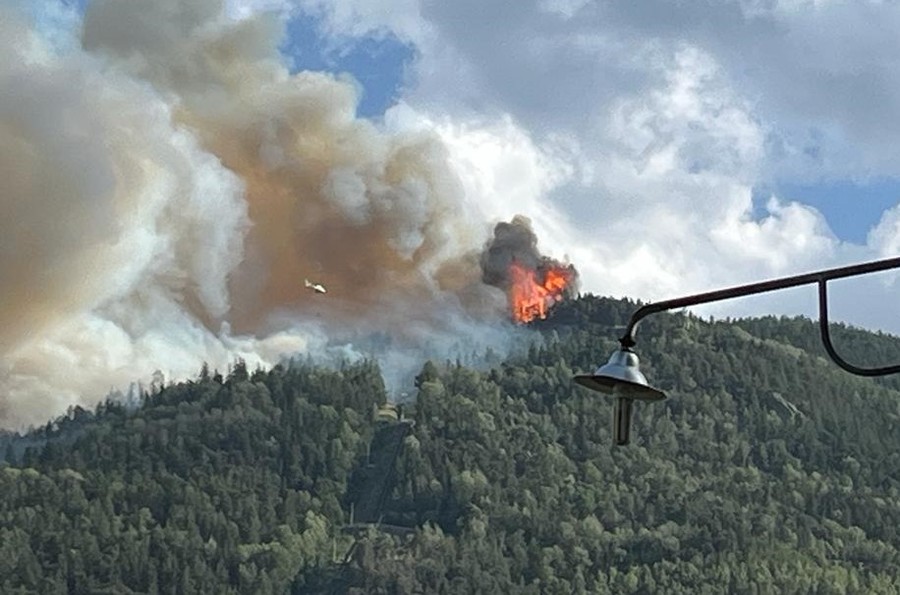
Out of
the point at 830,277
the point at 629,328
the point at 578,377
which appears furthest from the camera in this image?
the point at 578,377

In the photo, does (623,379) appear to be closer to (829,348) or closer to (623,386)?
(623,386)

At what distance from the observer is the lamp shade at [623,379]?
16.8 meters

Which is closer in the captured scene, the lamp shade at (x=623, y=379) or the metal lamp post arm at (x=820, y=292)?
the metal lamp post arm at (x=820, y=292)

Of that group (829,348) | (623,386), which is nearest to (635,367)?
(623,386)

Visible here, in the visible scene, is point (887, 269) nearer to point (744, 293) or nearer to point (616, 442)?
point (744, 293)

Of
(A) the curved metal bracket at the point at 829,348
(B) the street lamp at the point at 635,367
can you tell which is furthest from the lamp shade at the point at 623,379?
(A) the curved metal bracket at the point at 829,348

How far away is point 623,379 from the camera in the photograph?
55.0 ft

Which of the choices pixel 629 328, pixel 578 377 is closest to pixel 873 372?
pixel 629 328

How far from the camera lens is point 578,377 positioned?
695 inches

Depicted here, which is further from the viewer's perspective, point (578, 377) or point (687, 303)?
point (578, 377)

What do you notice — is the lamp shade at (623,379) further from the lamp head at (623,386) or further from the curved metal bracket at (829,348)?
the curved metal bracket at (829,348)

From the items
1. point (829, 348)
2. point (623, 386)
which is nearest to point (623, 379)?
point (623, 386)

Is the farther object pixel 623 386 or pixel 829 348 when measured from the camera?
pixel 623 386

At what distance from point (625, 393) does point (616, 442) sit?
466 mm
